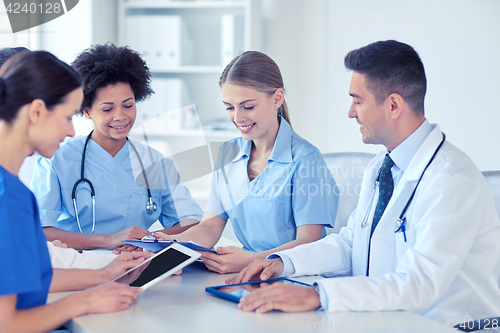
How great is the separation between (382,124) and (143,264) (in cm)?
72

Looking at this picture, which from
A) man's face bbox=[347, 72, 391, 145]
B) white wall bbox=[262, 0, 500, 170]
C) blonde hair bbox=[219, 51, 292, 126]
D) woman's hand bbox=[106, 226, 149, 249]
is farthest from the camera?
white wall bbox=[262, 0, 500, 170]

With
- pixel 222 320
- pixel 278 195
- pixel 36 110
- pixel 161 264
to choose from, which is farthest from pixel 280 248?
pixel 36 110

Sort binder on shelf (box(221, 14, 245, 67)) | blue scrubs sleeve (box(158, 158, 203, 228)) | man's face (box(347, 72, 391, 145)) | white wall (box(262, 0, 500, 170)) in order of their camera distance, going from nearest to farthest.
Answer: man's face (box(347, 72, 391, 145)) → blue scrubs sleeve (box(158, 158, 203, 228)) → white wall (box(262, 0, 500, 170)) → binder on shelf (box(221, 14, 245, 67))

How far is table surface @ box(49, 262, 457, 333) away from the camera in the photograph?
807mm

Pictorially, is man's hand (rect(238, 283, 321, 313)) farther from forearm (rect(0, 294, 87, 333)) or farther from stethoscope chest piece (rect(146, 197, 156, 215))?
stethoscope chest piece (rect(146, 197, 156, 215))

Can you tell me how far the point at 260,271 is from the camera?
44.9 inches

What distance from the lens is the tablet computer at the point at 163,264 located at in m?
0.98

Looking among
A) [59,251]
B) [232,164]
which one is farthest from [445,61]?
[59,251]

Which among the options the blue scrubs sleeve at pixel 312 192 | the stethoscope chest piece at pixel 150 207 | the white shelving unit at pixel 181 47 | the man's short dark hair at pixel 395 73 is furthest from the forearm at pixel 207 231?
the white shelving unit at pixel 181 47

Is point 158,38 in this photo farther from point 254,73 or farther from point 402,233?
point 402,233

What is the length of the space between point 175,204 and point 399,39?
188cm

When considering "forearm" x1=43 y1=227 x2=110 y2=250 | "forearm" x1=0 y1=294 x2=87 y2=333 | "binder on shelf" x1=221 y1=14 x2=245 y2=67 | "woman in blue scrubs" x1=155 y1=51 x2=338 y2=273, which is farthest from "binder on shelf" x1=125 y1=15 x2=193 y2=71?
"forearm" x1=0 y1=294 x2=87 y2=333

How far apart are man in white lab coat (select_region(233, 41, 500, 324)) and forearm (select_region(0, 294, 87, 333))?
12.6 inches

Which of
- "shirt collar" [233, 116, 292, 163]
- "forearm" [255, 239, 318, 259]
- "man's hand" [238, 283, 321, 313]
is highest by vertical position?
"shirt collar" [233, 116, 292, 163]
